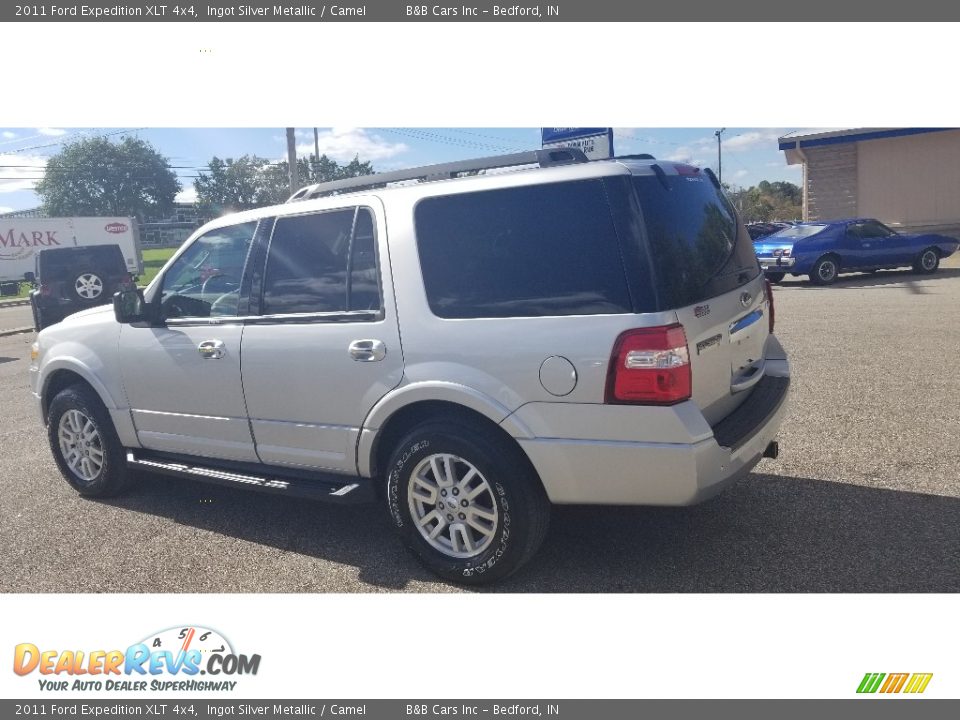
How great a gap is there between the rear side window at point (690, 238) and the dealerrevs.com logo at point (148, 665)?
96.0 inches

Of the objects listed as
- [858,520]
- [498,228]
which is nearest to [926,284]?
[858,520]

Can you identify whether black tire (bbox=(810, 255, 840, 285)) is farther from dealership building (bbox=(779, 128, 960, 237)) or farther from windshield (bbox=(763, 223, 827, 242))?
dealership building (bbox=(779, 128, 960, 237))

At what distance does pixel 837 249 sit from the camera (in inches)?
657

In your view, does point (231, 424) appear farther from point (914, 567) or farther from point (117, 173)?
point (117, 173)

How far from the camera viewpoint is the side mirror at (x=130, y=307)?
455 centimetres

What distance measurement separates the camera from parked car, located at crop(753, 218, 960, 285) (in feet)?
54.4

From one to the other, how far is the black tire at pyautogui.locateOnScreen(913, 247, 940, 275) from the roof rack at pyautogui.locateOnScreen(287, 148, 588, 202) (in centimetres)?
1744

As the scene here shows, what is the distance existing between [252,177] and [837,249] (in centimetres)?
2438

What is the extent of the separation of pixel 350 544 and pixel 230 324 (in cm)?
146

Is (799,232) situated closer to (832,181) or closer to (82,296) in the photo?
(832,181)

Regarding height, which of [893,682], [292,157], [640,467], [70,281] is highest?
[292,157]

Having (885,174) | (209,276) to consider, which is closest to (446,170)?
(209,276)

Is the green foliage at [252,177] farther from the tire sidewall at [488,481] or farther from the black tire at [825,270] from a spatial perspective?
the tire sidewall at [488,481]

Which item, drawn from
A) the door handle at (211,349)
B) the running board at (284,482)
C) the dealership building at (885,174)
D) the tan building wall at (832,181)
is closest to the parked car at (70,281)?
the running board at (284,482)
